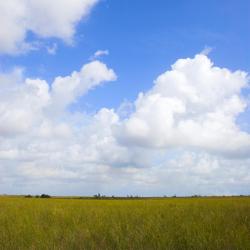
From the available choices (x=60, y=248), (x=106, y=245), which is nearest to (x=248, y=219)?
(x=106, y=245)

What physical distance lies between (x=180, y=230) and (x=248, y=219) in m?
3.57

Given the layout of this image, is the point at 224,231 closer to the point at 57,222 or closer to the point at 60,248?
the point at 60,248

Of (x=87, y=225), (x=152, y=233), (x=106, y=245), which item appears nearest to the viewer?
(x=106, y=245)

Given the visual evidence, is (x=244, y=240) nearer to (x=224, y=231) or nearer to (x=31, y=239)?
(x=224, y=231)

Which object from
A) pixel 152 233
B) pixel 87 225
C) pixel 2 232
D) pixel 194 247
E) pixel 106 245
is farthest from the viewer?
pixel 87 225

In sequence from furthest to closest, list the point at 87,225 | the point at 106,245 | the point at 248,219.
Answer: the point at 248,219 → the point at 87,225 → the point at 106,245

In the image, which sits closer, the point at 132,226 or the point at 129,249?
the point at 129,249

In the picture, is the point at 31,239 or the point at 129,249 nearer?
the point at 129,249

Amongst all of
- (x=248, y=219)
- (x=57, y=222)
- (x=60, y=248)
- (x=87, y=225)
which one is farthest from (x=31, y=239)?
(x=248, y=219)

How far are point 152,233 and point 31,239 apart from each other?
275cm

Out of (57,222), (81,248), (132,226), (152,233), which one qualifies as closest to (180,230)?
(152,233)

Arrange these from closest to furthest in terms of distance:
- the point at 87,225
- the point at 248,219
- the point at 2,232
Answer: the point at 2,232 → the point at 87,225 → the point at 248,219

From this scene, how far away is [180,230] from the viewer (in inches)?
398

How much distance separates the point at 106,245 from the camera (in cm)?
902
